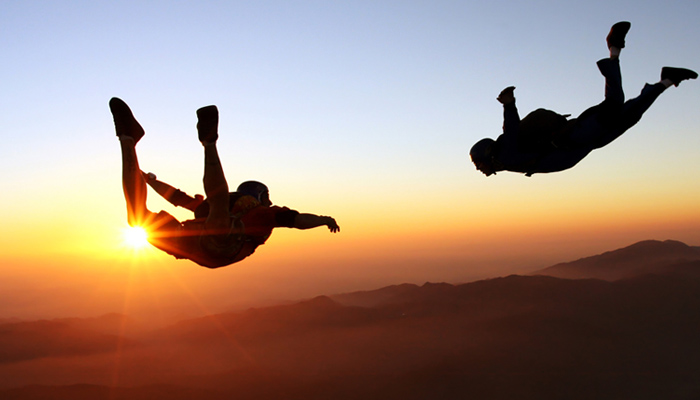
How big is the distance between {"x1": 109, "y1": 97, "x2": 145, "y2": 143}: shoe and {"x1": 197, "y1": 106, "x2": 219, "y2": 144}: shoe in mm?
1133

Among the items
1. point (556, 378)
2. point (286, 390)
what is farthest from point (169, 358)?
point (556, 378)

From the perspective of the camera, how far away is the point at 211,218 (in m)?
5.71

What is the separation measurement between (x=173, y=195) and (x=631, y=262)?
106616mm

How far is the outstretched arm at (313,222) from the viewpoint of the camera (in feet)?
17.5

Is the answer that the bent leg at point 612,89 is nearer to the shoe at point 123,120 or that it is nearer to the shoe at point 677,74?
the shoe at point 677,74

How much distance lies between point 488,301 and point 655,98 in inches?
3533

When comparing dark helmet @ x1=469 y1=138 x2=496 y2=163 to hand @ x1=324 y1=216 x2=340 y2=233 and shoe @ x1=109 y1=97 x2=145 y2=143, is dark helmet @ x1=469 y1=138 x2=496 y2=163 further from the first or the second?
shoe @ x1=109 y1=97 x2=145 y2=143

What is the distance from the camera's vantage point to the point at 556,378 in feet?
210

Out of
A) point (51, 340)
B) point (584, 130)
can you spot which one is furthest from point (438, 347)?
point (51, 340)

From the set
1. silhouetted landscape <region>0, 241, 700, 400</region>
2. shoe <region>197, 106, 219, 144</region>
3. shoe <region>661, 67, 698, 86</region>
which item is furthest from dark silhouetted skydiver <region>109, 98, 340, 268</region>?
silhouetted landscape <region>0, 241, 700, 400</region>

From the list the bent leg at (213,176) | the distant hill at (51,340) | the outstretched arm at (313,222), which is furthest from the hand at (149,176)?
the distant hill at (51,340)

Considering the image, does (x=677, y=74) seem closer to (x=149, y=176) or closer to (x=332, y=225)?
(x=332, y=225)

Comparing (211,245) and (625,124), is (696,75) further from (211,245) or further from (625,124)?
(211,245)

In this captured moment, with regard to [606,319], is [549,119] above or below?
above
